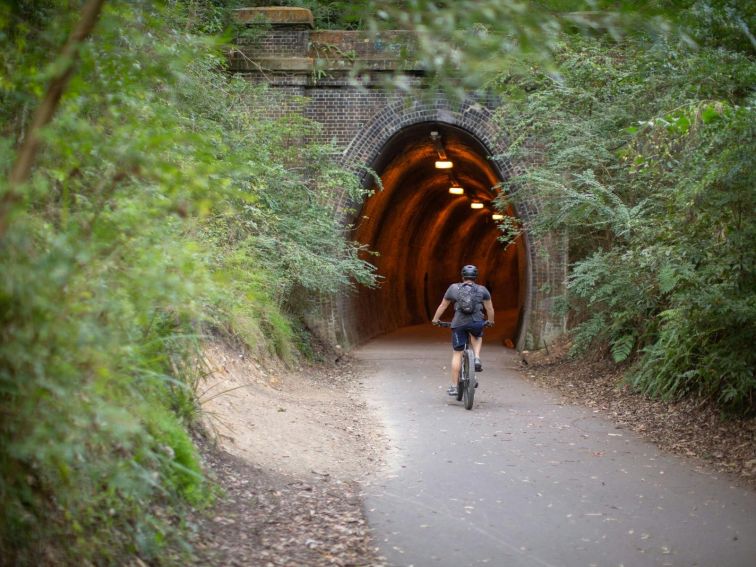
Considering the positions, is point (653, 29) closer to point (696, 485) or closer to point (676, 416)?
point (696, 485)

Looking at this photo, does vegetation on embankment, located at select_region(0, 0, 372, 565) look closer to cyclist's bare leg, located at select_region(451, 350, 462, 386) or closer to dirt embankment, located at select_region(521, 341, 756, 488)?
dirt embankment, located at select_region(521, 341, 756, 488)

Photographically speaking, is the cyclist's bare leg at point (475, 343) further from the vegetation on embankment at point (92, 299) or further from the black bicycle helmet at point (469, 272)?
the vegetation on embankment at point (92, 299)

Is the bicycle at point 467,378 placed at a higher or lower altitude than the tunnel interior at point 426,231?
lower

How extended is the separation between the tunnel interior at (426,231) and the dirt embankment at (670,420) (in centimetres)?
680

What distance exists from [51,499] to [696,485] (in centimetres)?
526

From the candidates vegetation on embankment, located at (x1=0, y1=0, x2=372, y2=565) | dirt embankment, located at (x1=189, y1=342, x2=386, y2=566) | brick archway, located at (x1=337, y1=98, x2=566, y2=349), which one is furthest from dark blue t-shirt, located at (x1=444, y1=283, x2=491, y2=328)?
brick archway, located at (x1=337, y1=98, x2=566, y2=349)

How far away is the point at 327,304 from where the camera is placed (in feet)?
62.3

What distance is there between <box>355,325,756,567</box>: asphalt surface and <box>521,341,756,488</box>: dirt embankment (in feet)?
0.88

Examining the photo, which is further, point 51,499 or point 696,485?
point 696,485

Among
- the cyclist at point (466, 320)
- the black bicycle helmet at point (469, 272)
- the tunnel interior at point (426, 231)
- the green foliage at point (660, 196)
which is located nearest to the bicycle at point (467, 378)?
the cyclist at point (466, 320)

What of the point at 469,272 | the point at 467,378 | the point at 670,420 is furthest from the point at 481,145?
the point at 670,420

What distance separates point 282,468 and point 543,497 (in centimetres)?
228

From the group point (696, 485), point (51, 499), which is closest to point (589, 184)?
point (696, 485)

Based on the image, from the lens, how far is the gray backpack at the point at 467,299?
466 inches
